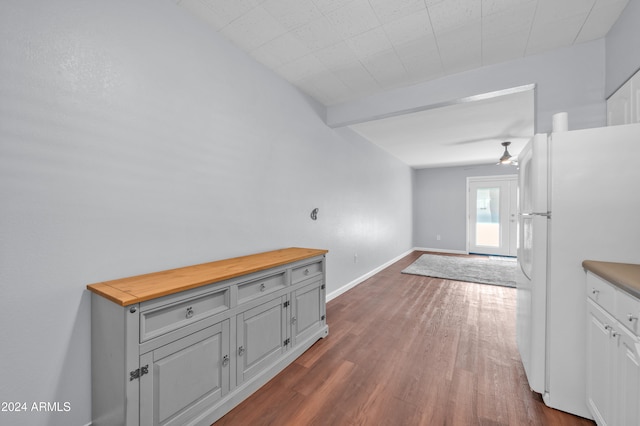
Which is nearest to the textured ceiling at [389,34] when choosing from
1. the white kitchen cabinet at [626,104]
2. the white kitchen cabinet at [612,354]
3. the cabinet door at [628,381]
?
the white kitchen cabinet at [626,104]

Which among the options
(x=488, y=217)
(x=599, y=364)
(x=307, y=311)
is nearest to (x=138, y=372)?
(x=307, y=311)

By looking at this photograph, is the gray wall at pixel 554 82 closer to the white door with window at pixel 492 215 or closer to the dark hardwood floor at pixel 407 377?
the dark hardwood floor at pixel 407 377

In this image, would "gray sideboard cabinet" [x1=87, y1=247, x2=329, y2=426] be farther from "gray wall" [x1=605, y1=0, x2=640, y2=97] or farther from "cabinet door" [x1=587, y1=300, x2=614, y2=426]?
"gray wall" [x1=605, y1=0, x2=640, y2=97]

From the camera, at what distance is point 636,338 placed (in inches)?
39.8

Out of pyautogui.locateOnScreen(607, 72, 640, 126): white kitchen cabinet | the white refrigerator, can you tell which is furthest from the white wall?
pyautogui.locateOnScreen(607, 72, 640, 126): white kitchen cabinet

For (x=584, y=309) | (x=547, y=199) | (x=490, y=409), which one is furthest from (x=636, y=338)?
(x=490, y=409)

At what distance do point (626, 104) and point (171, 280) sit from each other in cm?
309

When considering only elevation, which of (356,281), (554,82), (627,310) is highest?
(554,82)

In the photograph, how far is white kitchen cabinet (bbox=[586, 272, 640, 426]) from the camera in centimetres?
103

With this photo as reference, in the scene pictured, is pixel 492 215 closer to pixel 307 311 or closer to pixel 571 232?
pixel 571 232

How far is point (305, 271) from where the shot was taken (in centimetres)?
225

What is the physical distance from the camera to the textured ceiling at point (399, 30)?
1703 millimetres

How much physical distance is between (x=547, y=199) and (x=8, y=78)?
2901mm

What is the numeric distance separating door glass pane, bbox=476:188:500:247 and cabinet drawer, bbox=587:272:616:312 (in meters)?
6.31
